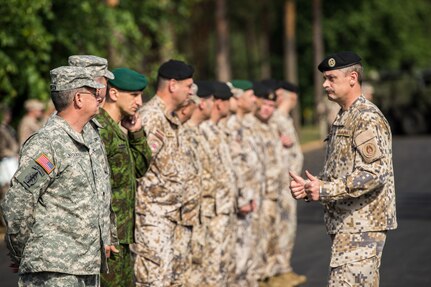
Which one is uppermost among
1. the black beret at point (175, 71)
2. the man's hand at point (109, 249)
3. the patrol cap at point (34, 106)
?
the patrol cap at point (34, 106)

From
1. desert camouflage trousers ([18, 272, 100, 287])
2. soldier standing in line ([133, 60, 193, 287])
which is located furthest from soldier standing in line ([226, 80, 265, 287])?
desert camouflage trousers ([18, 272, 100, 287])

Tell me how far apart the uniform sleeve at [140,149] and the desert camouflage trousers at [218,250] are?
7.18ft

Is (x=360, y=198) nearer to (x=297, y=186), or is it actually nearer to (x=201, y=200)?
(x=297, y=186)

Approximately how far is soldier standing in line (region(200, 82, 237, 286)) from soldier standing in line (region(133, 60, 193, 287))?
4.55 feet

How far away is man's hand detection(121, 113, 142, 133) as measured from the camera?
32.3ft

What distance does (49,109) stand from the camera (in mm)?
21266

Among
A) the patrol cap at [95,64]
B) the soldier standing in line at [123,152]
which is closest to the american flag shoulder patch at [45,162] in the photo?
the patrol cap at [95,64]

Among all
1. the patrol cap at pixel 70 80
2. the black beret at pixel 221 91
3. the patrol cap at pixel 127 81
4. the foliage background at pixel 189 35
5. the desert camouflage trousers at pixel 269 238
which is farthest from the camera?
the foliage background at pixel 189 35

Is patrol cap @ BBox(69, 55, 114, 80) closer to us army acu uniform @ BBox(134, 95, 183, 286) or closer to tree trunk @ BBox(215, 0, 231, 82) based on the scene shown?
us army acu uniform @ BBox(134, 95, 183, 286)

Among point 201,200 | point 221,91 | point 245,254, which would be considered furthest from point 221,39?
point 201,200

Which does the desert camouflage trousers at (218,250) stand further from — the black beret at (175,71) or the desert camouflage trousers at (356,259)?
the desert camouflage trousers at (356,259)

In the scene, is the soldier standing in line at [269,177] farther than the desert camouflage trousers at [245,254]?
Yes

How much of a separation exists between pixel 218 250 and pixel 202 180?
0.67 m

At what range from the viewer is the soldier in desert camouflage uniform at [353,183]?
8625mm
